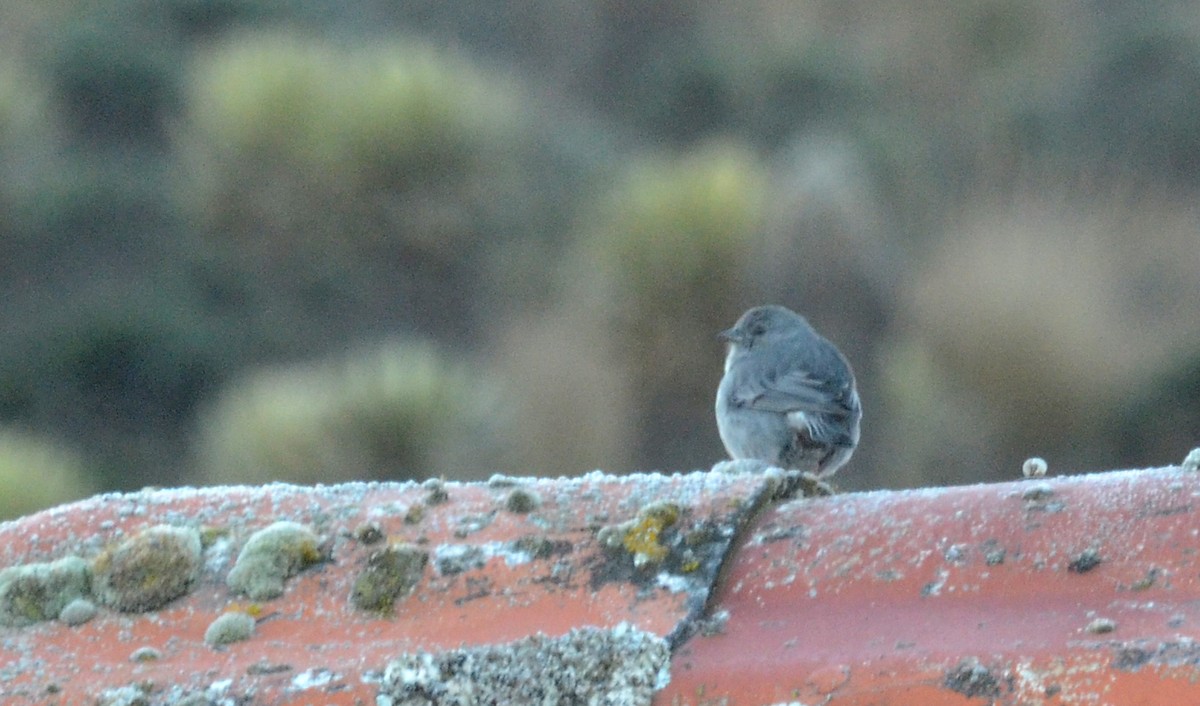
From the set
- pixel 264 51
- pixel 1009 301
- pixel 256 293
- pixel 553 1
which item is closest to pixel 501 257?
pixel 256 293

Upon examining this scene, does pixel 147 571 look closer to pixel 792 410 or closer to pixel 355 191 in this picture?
pixel 792 410

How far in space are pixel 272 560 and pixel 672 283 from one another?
13561 mm

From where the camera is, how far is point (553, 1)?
2569 cm

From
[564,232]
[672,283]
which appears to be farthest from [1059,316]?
[564,232]

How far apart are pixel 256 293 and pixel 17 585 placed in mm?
15226

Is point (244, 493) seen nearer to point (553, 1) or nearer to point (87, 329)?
point (87, 329)

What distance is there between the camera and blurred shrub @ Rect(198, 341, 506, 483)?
1343 cm

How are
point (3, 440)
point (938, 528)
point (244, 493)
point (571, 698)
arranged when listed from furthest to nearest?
point (3, 440) → point (244, 493) → point (938, 528) → point (571, 698)

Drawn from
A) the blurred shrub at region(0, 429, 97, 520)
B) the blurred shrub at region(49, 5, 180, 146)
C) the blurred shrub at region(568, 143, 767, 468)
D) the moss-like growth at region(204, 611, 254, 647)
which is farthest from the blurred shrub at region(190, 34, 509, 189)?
the moss-like growth at region(204, 611, 254, 647)

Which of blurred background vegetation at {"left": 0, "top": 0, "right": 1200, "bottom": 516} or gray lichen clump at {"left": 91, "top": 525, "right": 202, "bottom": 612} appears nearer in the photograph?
gray lichen clump at {"left": 91, "top": 525, "right": 202, "bottom": 612}

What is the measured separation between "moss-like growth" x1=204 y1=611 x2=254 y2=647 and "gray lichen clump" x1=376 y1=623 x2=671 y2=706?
1.21ft

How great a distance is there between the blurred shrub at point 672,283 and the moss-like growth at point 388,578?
11751 millimetres

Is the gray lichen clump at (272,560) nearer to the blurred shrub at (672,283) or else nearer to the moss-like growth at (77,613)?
the moss-like growth at (77,613)

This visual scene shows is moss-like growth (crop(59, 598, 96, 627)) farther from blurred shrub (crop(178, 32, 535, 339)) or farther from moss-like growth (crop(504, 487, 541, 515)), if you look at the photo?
blurred shrub (crop(178, 32, 535, 339))
